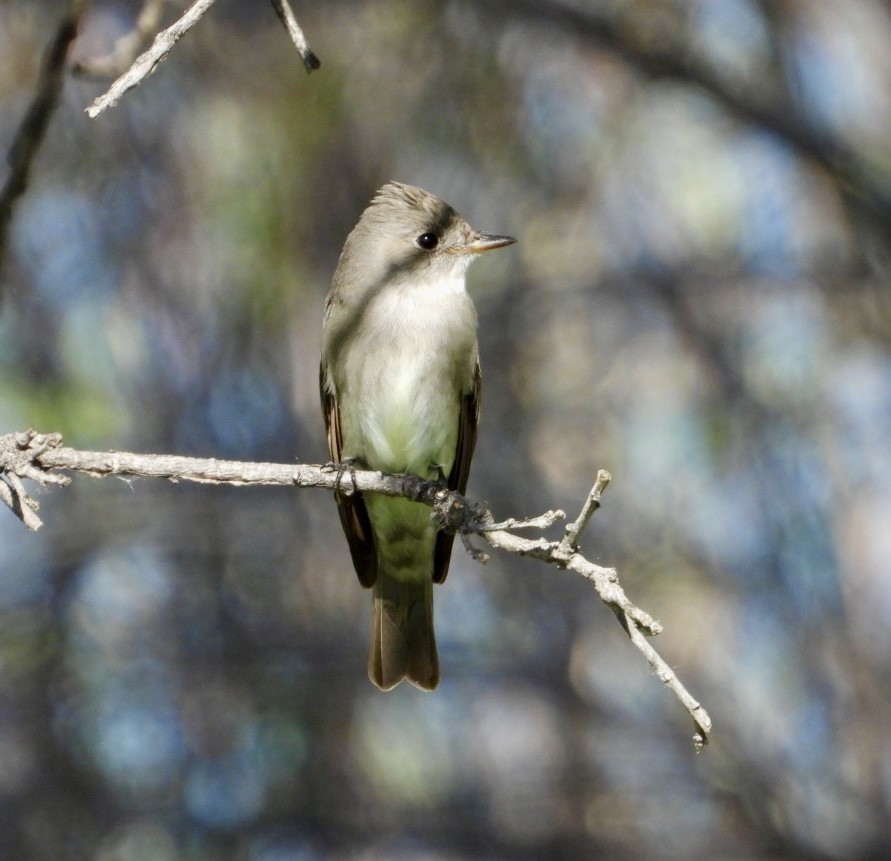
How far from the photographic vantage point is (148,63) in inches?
103

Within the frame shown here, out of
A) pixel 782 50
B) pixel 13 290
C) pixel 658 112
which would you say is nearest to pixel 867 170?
pixel 782 50

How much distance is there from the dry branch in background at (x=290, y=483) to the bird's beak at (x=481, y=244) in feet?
5.09

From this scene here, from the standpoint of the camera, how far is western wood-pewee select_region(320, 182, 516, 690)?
5.03 meters

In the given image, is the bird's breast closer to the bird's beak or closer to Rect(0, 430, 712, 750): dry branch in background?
the bird's beak

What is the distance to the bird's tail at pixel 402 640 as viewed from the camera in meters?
5.20

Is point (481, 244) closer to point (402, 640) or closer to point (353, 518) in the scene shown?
point (353, 518)

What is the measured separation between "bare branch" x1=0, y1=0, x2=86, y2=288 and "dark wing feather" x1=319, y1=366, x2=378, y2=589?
2762mm

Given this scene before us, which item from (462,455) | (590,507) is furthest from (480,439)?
(590,507)

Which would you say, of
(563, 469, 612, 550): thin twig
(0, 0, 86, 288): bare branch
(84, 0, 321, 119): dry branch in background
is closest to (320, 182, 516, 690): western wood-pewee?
(563, 469, 612, 550): thin twig

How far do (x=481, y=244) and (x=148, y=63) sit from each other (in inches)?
106

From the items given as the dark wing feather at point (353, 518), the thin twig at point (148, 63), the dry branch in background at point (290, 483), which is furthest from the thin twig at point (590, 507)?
the dark wing feather at point (353, 518)

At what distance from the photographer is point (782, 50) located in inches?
333

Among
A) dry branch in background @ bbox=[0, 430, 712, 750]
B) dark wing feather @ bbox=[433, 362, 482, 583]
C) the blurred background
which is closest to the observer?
dry branch in background @ bbox=[0, 430, 712, 750]

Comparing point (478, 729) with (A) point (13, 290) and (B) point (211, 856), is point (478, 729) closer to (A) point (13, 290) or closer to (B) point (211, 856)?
(B) point (211, 856)
